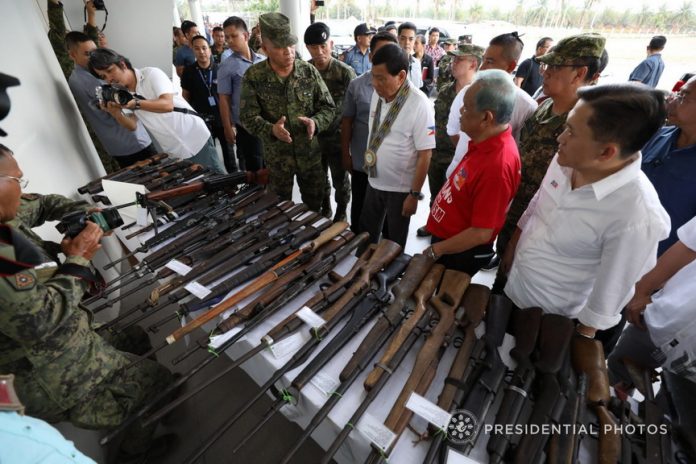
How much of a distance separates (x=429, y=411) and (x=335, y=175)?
3.22m

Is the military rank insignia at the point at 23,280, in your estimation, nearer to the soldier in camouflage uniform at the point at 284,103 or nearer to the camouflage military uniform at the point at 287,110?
the soldier in camouflage uniform at the point at 284,103

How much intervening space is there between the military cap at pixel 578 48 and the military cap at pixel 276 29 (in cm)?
206

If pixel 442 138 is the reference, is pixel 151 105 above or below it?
above

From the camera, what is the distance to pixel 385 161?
265 cm

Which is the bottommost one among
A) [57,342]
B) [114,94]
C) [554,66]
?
[57,342]

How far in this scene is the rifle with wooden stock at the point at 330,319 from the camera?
1.12 metres

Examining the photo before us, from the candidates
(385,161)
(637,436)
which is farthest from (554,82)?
(637,436)

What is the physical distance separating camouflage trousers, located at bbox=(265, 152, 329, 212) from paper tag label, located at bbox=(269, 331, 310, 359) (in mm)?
1952

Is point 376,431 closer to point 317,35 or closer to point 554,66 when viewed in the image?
point 554,66

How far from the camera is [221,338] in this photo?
1495 millimetres

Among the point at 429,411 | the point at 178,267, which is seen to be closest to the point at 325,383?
the point at 429,411

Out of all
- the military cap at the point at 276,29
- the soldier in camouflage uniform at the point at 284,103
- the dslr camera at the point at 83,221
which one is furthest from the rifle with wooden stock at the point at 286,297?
the military cap at the point at 276,29

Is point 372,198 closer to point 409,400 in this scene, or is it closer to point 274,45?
point 274,45

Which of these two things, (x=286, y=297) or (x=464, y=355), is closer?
(x=464, y=355)
